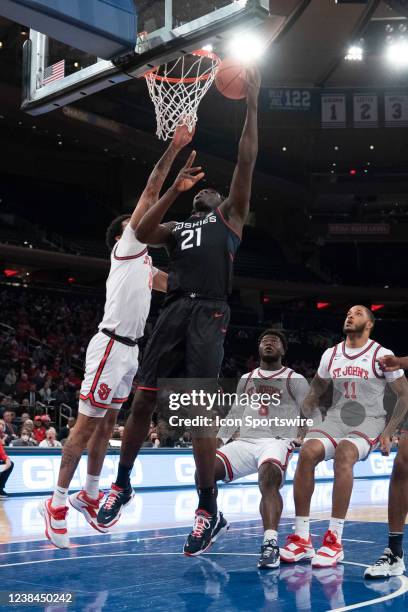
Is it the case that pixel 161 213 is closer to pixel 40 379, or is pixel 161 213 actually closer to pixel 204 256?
pixel 204 256

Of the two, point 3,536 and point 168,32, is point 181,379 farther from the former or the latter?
point 3,536

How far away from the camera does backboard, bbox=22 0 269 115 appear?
5.93 m

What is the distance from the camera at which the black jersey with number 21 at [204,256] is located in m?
5.49

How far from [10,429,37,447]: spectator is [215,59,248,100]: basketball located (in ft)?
29.2

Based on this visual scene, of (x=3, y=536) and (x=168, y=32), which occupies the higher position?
(x=168, y=32)

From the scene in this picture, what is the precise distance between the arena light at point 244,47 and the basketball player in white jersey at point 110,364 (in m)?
0.77

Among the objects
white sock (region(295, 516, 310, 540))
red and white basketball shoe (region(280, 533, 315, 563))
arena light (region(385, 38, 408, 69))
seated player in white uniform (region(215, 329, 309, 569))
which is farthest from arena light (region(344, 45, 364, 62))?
red and white basketball shoe (region(280, 533, 315, 563))

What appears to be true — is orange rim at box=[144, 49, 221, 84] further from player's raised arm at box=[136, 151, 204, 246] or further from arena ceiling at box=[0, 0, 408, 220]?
arena ceiling at box=[0, 0, 408, 220]

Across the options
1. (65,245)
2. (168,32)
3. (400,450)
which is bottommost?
(400,450)

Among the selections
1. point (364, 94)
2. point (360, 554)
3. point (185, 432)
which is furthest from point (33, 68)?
point (364, 94)

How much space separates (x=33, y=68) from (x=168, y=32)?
1.48m

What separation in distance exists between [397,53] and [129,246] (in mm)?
20636

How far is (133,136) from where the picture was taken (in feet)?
88.4

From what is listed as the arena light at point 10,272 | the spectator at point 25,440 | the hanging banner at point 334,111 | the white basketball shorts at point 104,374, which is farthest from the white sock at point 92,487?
the arena light at point 10,272
